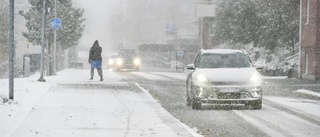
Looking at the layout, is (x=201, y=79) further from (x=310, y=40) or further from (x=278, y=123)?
(x=310, y=40)

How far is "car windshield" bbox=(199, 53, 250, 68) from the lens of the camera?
16.8m

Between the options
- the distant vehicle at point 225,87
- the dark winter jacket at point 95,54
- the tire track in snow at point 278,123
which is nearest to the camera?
the tire track in snow at point 278,123

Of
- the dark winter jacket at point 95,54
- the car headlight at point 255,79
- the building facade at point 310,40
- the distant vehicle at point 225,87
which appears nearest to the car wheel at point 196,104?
the distant vehicle at point 225,87

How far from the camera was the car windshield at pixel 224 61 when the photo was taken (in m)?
16.8

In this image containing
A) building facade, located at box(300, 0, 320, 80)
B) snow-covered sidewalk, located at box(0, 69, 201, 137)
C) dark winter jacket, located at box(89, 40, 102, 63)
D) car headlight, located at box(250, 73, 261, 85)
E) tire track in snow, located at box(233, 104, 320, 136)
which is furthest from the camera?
building facade, located at box(300, 0, 320, 80)

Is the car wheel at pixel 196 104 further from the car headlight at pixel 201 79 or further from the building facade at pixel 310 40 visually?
the building facade at pixel 310 40

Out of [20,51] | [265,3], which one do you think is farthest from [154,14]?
[265,3]

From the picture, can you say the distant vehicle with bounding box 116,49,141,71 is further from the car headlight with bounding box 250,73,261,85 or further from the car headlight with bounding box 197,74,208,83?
the car headlight with bounding box 250,73,261,85

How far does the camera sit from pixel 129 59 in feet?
155

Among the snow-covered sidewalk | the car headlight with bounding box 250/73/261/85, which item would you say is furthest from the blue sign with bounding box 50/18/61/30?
the car headlight with bounding box 250/73/261/85

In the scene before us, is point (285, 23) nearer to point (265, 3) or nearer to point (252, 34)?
point (265, 3)

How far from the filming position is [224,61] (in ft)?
55.7

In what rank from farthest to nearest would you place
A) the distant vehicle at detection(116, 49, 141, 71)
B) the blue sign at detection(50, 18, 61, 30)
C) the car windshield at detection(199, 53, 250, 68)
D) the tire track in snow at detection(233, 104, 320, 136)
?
1. the distant vehicle at detection(116, 49, 141, 71)
2. the blue sign at detection(50, 18, 61, 30)
3. the car windshield at detection(199, 53, 250, 68)
4. the tire track in snow at detection(233, 104, 320, 136)

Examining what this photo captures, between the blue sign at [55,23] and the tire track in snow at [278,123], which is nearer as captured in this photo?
the tire track in snow at [278,123]
